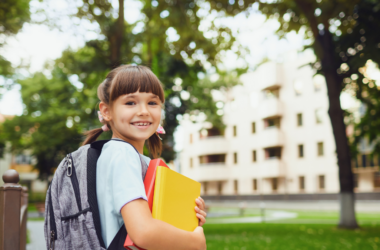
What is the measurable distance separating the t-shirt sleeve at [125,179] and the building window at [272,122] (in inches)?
1705

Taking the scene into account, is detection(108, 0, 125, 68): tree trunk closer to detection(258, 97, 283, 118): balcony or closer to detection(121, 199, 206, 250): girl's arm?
detection(121, 199, 206, 250): girl's arm

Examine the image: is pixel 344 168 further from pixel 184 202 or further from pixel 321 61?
pixel 184 202

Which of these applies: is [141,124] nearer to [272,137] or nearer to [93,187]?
[93,187]

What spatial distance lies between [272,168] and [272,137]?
3382mm

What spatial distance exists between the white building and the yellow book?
33112 mm

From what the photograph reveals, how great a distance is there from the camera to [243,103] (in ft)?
159

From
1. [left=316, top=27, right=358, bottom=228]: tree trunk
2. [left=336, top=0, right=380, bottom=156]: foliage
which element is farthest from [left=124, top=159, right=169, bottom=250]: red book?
[left=316, top=27, right=358, bottom=228]: tree trunk

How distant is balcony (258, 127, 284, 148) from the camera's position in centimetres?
4275

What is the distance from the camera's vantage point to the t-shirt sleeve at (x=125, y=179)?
1.38 m

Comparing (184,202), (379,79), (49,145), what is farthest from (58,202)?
(49,145)

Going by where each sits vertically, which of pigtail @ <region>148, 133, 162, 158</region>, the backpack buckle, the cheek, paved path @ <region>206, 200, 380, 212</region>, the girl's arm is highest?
the cheek

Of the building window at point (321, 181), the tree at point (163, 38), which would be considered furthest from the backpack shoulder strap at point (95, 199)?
the building window at point (321, 181)

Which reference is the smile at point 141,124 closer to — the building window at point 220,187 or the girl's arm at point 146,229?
the girl's arm at point 146,229

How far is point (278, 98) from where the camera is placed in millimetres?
44062
